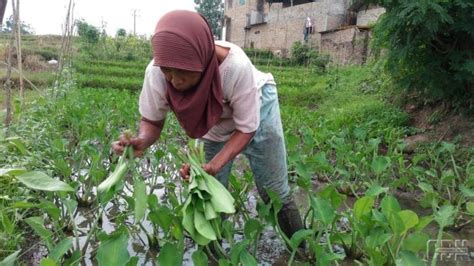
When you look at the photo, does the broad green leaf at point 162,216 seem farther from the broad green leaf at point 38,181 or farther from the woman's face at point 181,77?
the woman's face at point 181,77

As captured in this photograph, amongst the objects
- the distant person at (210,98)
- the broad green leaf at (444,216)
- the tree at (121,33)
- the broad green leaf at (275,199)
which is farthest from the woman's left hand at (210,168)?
the tree at (121,33)

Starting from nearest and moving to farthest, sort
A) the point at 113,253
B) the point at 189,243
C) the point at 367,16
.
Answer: the point at 113,253 → the point at 189,243 → the point at 367,16

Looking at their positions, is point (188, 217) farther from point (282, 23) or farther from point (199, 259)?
point (282, 23)

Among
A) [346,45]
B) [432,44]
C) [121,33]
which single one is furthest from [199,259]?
[121,33]

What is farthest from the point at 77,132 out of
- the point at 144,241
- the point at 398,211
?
the point at 398,211

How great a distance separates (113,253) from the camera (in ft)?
4.73

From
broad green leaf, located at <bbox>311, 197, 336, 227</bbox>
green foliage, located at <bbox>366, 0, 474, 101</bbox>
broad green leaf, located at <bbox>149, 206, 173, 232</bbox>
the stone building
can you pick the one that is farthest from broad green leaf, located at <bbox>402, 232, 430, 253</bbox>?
the stone building

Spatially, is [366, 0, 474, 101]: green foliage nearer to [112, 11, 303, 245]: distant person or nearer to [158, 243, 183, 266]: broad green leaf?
[112, 11, 303, 245]: distant person

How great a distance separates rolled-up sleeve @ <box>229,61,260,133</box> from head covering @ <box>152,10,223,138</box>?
70 mm

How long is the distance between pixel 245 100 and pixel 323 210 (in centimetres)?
66

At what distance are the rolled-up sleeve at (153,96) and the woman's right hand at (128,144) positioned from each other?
13 centimetres

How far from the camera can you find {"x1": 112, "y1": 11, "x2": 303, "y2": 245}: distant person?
1.49m

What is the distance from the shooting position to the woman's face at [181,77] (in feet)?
5.02

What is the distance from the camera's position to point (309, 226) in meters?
2.62
